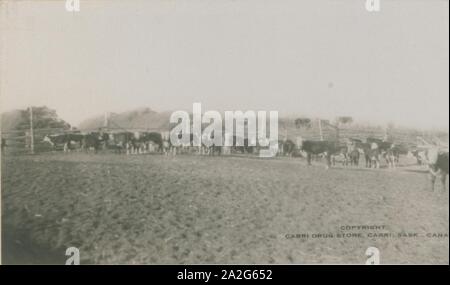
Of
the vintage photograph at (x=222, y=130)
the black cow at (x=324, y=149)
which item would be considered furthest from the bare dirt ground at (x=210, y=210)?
the black cow at (x=324, y=149)

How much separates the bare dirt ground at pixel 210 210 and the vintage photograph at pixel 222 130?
13mm

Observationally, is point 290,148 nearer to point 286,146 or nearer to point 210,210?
point 286,146

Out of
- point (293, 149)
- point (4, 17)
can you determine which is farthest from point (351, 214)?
point (4, 17)

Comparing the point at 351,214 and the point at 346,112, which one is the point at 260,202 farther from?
the point at 346,112

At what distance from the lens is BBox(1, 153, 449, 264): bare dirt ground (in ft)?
13.1

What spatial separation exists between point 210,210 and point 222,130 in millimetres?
743

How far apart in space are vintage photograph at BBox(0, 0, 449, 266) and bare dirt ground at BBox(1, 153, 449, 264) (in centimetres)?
1

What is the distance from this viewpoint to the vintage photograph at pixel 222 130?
4.05 meters

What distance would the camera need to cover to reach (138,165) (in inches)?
166

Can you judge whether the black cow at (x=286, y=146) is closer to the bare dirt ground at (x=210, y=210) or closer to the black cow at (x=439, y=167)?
the bare dirt ground at (x=210, y=210)

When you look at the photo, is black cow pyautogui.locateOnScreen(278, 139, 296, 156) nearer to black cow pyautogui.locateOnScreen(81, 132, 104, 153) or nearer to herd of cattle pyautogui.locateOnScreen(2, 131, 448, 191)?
herd of cattle pyautogui.locateOnScreen(2, 131, 448, 191)

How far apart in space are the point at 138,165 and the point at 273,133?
1.29 m

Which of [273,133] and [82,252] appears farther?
[273,133]

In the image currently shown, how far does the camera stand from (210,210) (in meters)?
4.15
